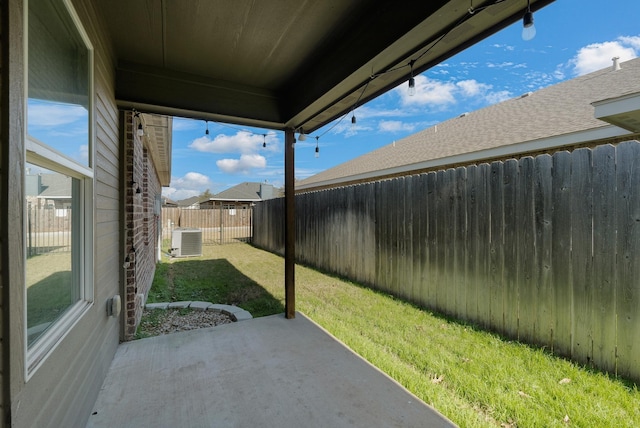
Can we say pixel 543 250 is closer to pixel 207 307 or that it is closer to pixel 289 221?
pixel 289 221

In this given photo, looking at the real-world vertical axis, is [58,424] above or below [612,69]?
below

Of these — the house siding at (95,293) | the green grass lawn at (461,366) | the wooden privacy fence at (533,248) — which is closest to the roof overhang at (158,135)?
the house siding at (95,293)

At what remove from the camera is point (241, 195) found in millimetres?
28797

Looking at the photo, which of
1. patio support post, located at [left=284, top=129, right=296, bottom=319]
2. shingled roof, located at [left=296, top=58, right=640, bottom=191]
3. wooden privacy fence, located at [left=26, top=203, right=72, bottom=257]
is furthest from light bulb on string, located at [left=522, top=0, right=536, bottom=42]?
shingled roof, located at [left=296, top=58, right=640, bottom=191]

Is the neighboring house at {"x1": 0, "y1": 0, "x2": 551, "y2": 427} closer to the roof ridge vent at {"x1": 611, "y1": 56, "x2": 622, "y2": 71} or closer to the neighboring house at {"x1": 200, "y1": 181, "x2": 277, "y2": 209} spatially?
the roof ridge vent at {"x1": 611, "y1": 56, "x2": 622, "y2": 71}

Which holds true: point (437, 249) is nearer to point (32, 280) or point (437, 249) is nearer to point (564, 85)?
point (32, 280)

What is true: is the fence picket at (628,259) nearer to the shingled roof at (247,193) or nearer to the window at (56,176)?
the window at (56,176)

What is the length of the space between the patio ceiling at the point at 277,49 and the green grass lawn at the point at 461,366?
241 centimetres

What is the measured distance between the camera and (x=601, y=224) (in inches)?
99.7

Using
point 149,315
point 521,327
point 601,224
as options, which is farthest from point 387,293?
point 149,315

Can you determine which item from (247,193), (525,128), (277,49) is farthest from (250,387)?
(247,193)

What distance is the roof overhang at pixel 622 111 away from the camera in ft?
7.95

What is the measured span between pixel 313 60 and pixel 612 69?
6222 mm

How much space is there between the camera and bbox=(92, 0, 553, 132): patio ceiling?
1.86m
